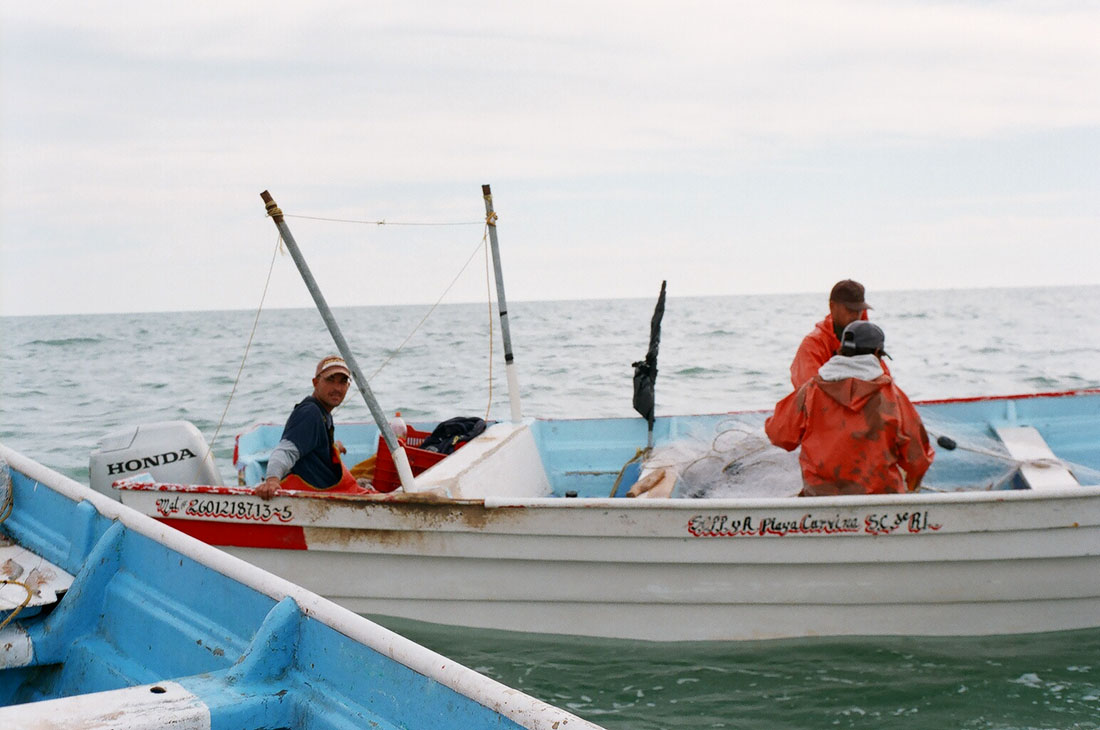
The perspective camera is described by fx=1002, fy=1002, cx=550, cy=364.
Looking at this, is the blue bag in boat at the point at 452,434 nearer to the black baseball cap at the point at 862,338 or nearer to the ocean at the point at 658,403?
the ocean at the point at 658,403

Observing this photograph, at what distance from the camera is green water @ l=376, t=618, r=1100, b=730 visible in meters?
5.14

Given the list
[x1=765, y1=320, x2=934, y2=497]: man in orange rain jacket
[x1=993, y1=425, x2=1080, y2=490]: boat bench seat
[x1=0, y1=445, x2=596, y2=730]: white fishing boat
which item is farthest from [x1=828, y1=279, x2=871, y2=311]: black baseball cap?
[x1=0, y1=445, x2=596, y2=730]: white fishing boat

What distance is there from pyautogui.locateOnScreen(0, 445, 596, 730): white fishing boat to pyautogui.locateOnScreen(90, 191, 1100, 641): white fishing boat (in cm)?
178

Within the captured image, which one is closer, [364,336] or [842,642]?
[842,642]

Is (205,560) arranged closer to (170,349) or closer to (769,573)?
(769,573)

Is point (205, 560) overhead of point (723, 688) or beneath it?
overhead

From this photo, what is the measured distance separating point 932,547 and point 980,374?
1885cm

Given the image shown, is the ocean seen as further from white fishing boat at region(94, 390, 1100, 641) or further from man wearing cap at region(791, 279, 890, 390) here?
man wearing cap at region(791, 279, 890, 390)

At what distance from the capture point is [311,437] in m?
5.91

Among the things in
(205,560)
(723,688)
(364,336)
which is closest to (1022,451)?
(723,688)

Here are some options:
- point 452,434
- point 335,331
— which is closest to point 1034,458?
point 452,434

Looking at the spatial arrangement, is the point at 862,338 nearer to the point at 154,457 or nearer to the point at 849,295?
the point at 849,295

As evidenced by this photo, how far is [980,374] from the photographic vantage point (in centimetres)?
2259

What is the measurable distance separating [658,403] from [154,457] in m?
12.2
